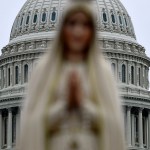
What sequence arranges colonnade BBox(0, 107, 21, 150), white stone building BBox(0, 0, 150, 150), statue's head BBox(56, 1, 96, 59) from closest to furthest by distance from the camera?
statue's head BBox(56, 1, 96, 59) → colonnade BBox(0, 107, 21, 150) → white stone building BBox(0, 0, 150, 150)

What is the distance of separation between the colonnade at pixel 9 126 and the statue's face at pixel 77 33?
107m

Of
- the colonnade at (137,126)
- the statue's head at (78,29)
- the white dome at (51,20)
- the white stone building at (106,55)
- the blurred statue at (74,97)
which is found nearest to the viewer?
the blurred statue at (74,97)

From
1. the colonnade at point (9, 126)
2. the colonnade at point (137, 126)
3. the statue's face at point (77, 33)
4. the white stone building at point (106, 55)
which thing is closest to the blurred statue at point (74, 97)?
the statue's face at point (77, 33)

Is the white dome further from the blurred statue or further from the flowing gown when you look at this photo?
the flowing gown

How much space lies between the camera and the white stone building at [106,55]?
11612 cm

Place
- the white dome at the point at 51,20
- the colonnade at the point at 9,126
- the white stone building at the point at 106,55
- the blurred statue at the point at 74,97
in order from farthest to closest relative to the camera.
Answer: the white dome at the point at 51,20 → the white stone building at the point at 106,55 → the colonnade at the point at 9,126 → the blurred statue at the point at 74,97

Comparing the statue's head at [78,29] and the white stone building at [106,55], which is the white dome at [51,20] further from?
the statue's head at [78,29]

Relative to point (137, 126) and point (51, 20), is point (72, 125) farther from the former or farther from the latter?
point (51, 20)

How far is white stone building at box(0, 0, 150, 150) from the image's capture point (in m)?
A: 116

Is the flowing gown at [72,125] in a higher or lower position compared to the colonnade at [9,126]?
lower

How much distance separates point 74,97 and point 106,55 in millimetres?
111004

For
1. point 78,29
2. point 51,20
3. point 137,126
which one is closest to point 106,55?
point 137,126

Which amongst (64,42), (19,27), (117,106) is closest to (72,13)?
(64,42)

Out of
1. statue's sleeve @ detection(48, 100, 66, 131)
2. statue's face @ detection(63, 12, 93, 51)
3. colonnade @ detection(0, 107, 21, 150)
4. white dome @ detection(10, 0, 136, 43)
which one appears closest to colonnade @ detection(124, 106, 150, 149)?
white dome @ detection(10, 0, 136, 43)
